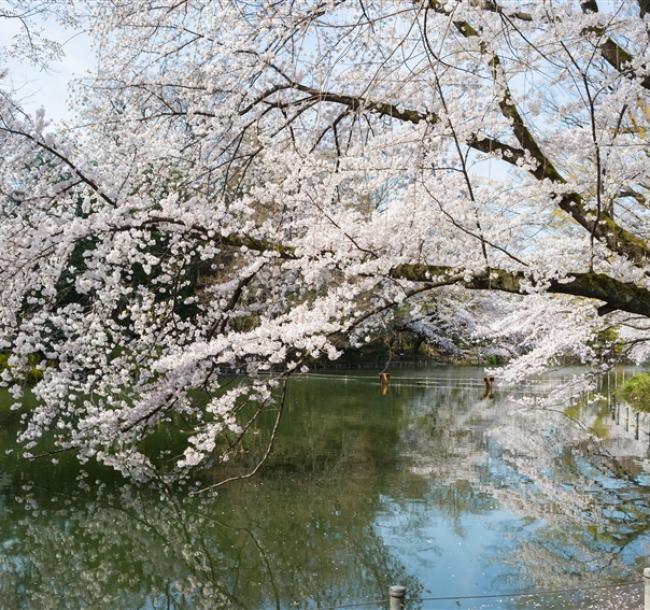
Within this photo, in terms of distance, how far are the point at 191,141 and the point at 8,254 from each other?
1322 millimetres

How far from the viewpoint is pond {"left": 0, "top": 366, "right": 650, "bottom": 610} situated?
468 cm

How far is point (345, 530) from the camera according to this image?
5898 millimetres

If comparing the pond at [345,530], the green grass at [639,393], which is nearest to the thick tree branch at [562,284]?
the pond at [345,530]

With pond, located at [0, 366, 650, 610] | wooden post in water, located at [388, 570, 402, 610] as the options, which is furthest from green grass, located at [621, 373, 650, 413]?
wooden post in water, located at [388, 570, 402, 610]

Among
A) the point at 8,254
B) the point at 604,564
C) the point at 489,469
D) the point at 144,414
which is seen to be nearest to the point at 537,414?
the point at 489,469

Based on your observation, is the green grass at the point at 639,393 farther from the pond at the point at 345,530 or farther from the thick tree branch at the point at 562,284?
the thick tree branch at the point at 562,284

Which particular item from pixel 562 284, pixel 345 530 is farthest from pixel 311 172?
pixel 345 530

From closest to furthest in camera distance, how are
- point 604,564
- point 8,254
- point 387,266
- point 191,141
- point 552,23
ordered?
point 552,23, point 387,266, point 8,254, point 191,141, point 604,564

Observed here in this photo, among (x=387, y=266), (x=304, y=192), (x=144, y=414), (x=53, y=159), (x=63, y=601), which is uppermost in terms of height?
(x=53, y=159)

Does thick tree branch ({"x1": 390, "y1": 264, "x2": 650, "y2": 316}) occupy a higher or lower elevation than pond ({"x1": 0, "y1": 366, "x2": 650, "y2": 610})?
higher

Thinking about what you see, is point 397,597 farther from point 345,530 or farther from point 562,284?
point 345,530

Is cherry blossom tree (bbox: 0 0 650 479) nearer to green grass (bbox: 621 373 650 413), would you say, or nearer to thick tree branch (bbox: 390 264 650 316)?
thick tree branch (bbox: 390 264 650 316)

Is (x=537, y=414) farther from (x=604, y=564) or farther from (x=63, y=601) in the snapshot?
(x=63, y=601)

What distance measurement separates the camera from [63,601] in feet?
15.2
